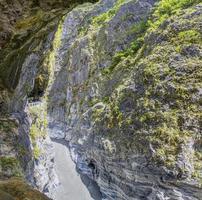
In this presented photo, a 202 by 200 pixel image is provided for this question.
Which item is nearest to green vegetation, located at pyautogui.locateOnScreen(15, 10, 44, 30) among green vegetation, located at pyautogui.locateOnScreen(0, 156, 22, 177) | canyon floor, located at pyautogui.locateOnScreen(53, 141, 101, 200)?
green vegetation, located at pyautogui.locateOnScreen(0, 156, 22, 177)

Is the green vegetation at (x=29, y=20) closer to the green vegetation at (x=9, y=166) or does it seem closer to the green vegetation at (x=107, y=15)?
the green vegetation at (x=9, y=166)

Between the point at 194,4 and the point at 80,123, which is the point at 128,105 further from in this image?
the point at 194,4

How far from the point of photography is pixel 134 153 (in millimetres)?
14234

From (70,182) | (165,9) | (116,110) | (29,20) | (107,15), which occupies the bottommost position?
(70,182)

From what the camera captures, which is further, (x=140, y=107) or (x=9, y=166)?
(x=140, y=107)

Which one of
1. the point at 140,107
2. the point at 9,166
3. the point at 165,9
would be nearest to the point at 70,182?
the point at 140,107

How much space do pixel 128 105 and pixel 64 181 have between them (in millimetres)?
5030

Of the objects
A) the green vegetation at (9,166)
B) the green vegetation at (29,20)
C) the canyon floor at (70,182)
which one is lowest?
the canyon floor at (70,182)

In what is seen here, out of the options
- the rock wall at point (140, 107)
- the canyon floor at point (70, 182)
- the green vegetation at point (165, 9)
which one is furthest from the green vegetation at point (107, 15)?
the canyon floor at point (70, 182)

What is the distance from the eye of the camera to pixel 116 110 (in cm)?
1653

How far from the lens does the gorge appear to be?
27.5 feet

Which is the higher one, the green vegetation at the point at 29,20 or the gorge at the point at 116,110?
the green vegetation at the point at 29,20

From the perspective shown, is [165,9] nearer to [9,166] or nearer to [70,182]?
[70,182]

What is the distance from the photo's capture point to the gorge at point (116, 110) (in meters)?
8.37
